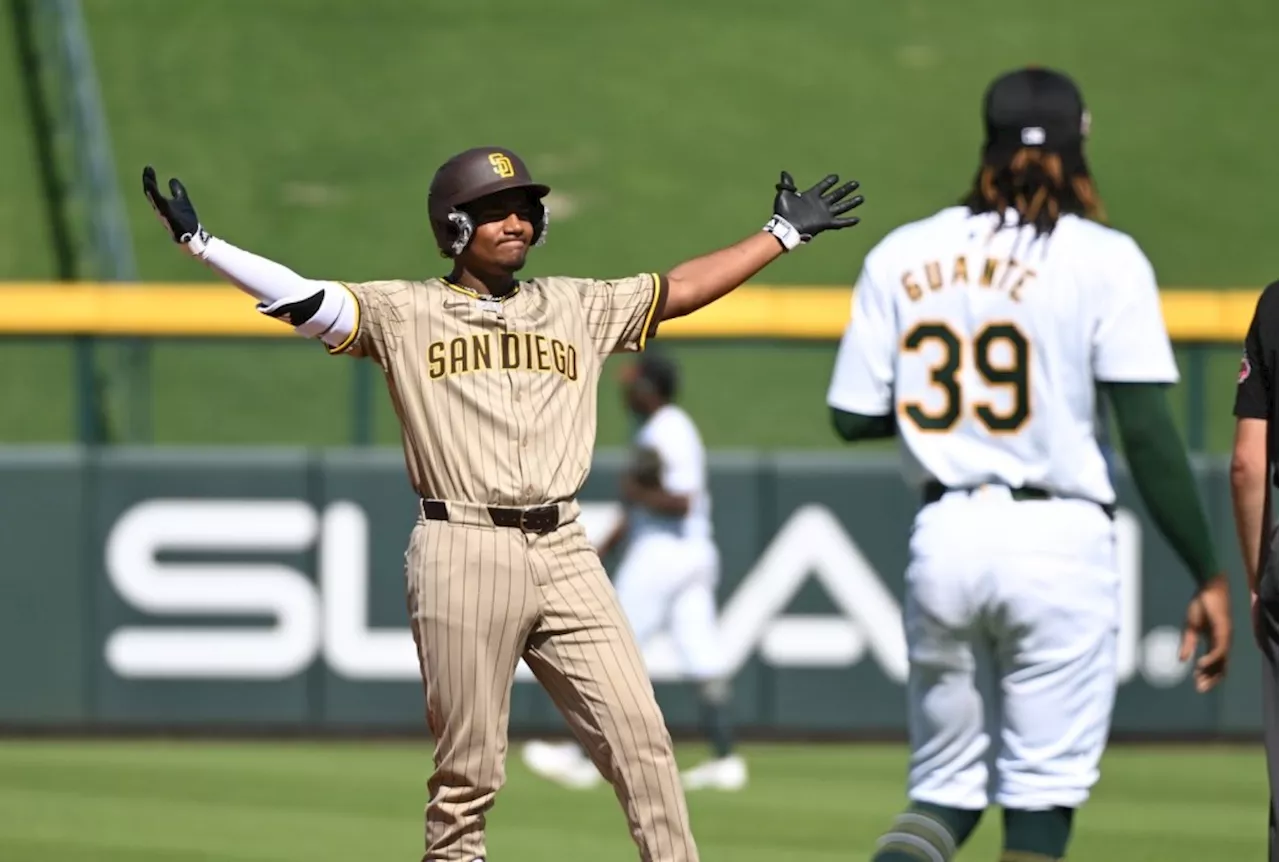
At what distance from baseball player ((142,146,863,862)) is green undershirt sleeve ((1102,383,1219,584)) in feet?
4.06

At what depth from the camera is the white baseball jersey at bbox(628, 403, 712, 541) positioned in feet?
33.4

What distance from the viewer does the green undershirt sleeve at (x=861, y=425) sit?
5.18 m

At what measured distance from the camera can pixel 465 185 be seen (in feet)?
17.1

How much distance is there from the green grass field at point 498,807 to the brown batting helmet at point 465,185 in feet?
10.3

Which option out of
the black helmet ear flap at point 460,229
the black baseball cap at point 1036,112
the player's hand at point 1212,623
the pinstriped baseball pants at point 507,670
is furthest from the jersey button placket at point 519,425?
the player's hand at point 1212,623

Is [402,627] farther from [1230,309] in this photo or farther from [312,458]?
[1230,309]

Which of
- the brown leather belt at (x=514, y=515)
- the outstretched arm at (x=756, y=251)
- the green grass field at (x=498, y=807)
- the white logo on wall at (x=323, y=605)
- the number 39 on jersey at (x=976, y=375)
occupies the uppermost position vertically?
the outstretched arm at (x=756, y=251)

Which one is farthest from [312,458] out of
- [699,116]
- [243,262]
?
[699,116]

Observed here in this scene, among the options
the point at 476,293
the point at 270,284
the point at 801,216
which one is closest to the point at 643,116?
the point at 801,216

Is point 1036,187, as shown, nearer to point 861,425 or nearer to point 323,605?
point 861,425

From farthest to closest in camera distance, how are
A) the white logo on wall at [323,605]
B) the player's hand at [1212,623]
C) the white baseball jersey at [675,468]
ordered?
1. the white logo on wall at [323,605]
2. the white baseball jersey at [675,468]
3. the player's hand at [1212,623]

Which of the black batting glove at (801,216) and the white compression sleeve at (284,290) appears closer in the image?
the white compression sleeve at (284,290)

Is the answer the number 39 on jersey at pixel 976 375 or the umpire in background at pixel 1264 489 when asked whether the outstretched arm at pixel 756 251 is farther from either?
the umpire in background at pixel 1264 489

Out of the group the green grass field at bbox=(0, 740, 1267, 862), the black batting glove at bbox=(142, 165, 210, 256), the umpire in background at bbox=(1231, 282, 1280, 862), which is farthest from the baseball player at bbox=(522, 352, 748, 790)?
the umpire in background at bbox=(1231, 282, 1280, 862)
